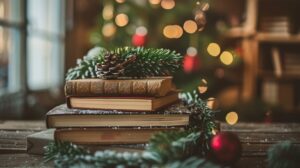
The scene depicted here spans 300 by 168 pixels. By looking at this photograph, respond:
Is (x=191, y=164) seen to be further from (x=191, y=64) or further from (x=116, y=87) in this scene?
(x=191, y=64)

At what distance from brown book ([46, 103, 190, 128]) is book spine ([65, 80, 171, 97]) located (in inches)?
1.4

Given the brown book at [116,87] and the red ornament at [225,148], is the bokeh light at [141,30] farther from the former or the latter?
the red ornament at [225,148]

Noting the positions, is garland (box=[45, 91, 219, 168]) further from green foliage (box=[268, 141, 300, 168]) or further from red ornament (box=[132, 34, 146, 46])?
red ornament (box=[132, 34, 146, 46])

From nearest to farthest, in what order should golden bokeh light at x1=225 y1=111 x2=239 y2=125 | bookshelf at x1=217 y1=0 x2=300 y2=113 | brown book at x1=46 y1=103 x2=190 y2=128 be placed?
brown book at x1=46 y1=103 x2=190 y2=128 → golden bokeh light at x1=225 y1=111 x2=239 y2=125 → bookshelf at x1=217 y1=0 x2=300 y2=113

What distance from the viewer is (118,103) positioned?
703 millimetres

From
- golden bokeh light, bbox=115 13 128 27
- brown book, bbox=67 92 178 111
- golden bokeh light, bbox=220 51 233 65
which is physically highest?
golden bokeh light, bbox=115 13 128 27

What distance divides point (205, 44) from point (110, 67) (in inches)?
86.3

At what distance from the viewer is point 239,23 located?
3.28 meters

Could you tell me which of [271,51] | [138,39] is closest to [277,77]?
[271,51]

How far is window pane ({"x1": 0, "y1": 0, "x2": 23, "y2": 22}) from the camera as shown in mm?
2031

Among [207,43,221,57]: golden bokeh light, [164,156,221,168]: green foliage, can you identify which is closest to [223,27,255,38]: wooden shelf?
[207,43,221,57]: golden bokeh light

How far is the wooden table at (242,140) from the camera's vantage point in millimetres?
690

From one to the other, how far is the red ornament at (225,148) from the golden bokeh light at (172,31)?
223 cm

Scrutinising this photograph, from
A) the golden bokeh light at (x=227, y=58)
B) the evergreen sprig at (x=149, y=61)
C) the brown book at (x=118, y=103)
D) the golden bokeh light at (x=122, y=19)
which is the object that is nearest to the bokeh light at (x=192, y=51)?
A: the golden bokeh light at (x=227, y=58)
